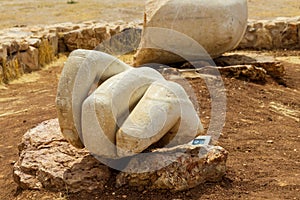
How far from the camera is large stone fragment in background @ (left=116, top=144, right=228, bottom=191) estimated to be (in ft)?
11.8

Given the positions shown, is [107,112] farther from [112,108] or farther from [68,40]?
[68,40]

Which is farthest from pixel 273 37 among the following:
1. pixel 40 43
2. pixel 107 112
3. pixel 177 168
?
pixel 107 112

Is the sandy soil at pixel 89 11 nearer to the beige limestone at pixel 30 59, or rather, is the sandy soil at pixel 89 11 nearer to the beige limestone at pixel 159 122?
the beige limestone at pixel 30 59

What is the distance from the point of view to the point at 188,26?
21.9ft

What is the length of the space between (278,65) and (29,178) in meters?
4.60

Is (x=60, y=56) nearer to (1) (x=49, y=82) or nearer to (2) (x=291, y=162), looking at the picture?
(1) (x=49, y=82)

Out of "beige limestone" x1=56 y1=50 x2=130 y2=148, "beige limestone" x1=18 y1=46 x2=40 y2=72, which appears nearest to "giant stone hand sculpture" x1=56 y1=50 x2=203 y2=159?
"beige limestone" x1=56 y1=50 x2=130 y2=148

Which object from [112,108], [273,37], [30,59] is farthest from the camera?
[273,37]

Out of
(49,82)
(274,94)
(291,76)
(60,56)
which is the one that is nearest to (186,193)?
(274,94)

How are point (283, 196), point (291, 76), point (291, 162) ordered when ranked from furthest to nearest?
point (291, 76) → point (291, 162) → point (283, 196)

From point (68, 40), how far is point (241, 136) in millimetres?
7215

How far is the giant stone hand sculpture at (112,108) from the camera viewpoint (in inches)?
142

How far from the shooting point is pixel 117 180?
371 cm

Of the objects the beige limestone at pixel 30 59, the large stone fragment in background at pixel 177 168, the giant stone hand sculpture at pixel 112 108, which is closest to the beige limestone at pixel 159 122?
the giant stone hand sculpture at pixel 112 108
